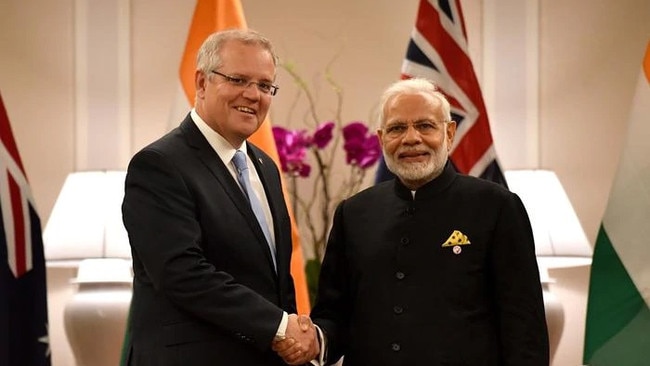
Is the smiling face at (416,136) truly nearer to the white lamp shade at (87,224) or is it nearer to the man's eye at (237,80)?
the man's eye at (237,80)

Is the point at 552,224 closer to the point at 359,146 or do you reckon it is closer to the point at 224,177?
the point at 359,146

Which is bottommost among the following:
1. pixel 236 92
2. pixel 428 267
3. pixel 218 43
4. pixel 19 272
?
pixel 19 272

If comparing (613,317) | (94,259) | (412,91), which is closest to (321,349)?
(412,91)

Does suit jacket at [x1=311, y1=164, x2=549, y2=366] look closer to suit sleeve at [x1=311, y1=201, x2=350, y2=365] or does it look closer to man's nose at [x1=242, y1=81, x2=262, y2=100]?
suit sleeve at [x1=311, y1=201, x2=350, y2=365]

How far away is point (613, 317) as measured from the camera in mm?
3006

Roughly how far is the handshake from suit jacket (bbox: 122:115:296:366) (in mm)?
37

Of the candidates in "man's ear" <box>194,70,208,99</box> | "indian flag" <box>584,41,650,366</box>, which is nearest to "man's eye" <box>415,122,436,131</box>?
"man's ear" <box>194,70,208,99</box>

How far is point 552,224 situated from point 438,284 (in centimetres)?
153

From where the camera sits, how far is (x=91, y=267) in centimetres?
350

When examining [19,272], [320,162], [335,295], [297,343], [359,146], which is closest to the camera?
[297,343]

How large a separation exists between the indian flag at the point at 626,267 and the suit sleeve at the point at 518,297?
2.73 ft

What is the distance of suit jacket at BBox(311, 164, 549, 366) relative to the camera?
7.27 ft

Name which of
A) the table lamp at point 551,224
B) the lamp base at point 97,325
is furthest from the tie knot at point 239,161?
the table lamp at point 551,224

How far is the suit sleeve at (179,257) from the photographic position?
→ 82.0 inches
